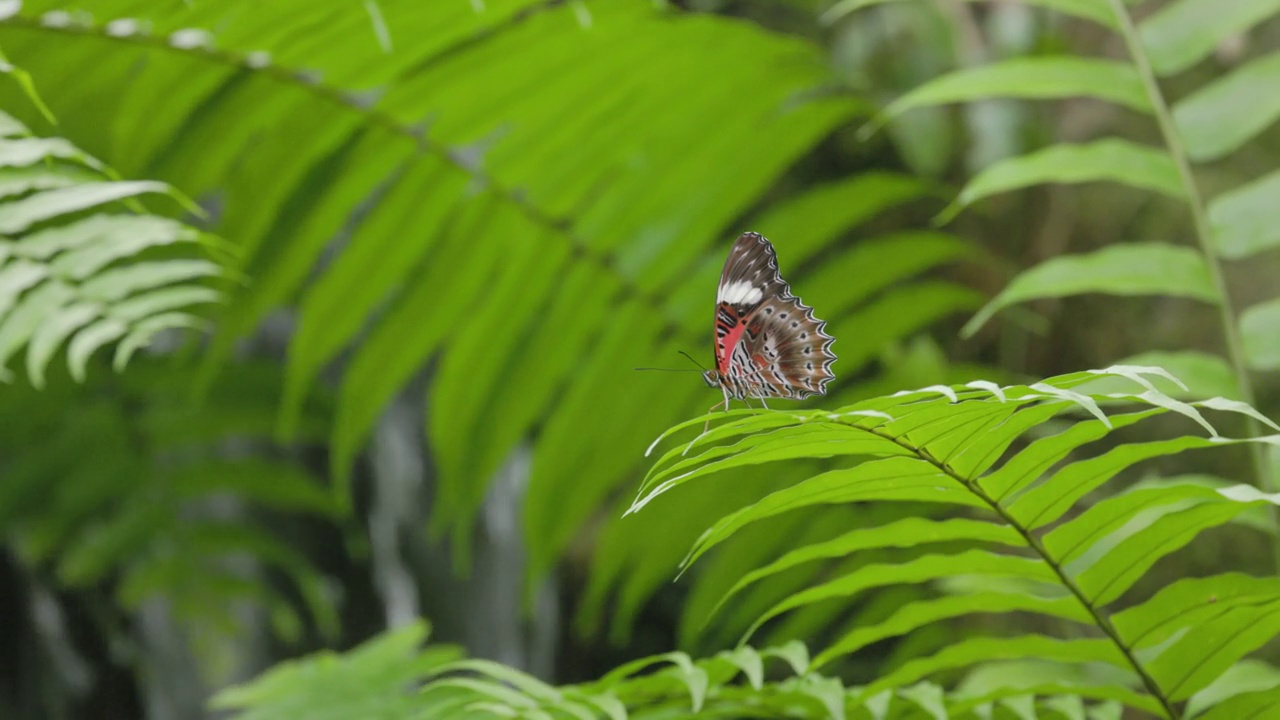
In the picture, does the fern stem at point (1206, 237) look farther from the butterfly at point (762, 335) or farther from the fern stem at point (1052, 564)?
the butterfly at point (762, 335)

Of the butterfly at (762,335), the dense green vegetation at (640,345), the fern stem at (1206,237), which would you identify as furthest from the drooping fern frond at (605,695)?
the fern stem at (1206,237)

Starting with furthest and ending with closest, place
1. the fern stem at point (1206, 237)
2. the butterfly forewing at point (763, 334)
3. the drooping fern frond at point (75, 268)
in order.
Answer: the fern stem at point (1206, 237), the drooping fern frond at point (75, 268), the butterfly forewing at point (763, 334)

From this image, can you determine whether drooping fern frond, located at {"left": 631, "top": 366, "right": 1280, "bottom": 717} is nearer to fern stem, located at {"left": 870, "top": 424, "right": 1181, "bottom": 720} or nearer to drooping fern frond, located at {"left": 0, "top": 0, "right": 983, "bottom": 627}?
fern stem, located at {"left": 870, "top": 424, "right": 1181, "bottom": 720}

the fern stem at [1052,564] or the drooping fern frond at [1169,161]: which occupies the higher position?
the drooping fern frond at [1169,161]

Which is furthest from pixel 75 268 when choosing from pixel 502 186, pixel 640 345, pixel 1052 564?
pixel 1052 564

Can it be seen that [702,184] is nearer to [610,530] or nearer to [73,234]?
[610,530]

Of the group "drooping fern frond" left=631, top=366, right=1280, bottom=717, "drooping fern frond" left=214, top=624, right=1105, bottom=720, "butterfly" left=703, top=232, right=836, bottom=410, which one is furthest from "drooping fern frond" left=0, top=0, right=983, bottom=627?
"drooping fern frond" left=631, top=366, right=1280, bottom=717

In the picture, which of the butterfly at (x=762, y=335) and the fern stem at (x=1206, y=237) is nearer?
the butterfly at (x=762, y=335)

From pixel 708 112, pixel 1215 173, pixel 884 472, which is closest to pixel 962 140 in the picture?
pixel 1215 173
